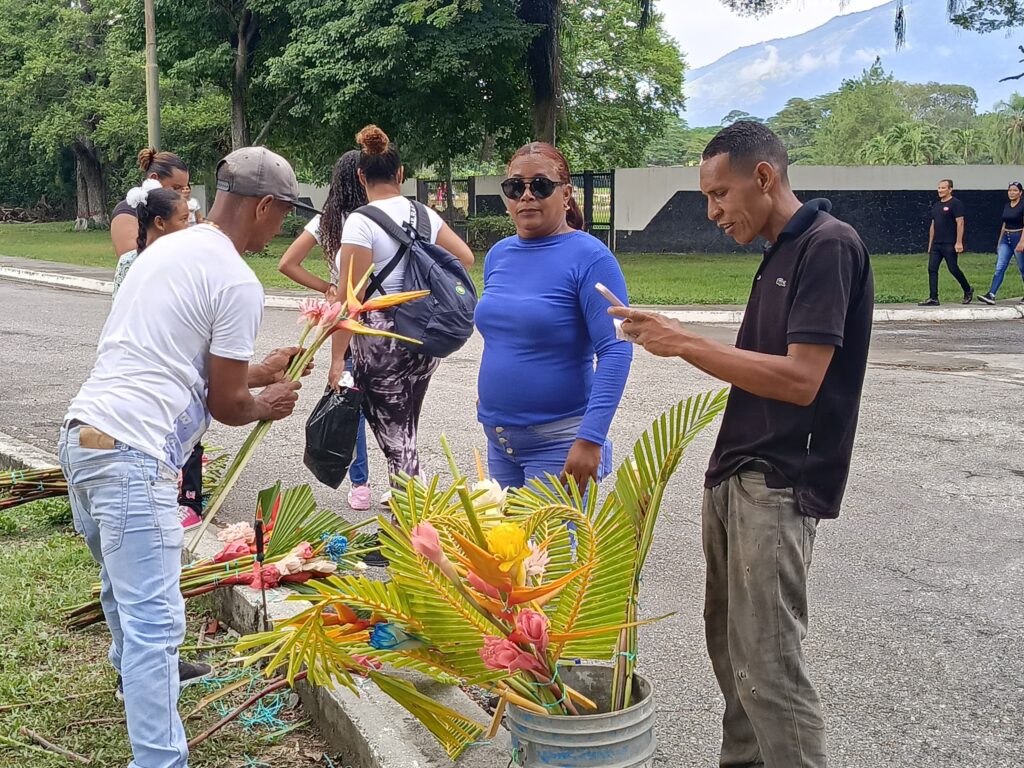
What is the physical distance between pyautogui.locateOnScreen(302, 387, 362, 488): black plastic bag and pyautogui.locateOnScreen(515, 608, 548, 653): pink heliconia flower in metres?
2.61

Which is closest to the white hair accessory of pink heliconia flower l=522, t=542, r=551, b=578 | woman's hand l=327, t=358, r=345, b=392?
woman's hand l=327, t=358, r=345, b=392

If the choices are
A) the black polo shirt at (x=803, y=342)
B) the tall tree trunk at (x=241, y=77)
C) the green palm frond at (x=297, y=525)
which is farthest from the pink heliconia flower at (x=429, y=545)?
the tall tree trunk at (x=241, y=77)

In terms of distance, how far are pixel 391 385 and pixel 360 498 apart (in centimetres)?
135

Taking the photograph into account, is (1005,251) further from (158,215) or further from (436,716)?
(436,716)

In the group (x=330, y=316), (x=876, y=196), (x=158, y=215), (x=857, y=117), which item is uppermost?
(x=857, y=117)

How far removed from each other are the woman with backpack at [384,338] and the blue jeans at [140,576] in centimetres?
203

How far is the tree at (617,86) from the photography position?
1547 inches

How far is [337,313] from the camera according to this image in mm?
3475

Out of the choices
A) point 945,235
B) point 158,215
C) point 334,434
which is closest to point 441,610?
point 334,434

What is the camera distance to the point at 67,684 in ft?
12.3

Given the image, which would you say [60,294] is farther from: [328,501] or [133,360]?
[133,360]

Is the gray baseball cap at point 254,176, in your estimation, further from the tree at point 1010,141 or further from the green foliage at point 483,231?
the tree at point 1010,141

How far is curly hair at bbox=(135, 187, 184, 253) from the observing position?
4.98 m

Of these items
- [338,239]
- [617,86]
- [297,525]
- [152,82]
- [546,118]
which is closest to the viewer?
[297,525]
